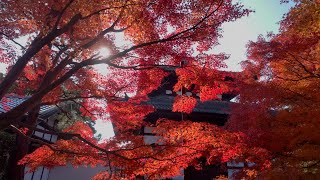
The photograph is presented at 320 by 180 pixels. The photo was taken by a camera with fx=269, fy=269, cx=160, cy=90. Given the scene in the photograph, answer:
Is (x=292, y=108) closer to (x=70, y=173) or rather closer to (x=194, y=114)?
(x=194, y=114)

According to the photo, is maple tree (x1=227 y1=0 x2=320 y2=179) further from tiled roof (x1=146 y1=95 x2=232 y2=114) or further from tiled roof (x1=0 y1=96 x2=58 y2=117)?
tiled roof (x1=0 y1=96 x2=58 y2=117)

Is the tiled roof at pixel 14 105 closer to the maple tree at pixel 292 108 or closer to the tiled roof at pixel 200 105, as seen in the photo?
the tiled roof at pixel 200 105

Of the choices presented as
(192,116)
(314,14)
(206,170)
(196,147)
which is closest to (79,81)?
(196,147)

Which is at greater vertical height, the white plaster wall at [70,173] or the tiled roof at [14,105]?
the tiled roof at [14,105]

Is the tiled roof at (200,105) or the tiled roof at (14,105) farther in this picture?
the tiled roof at (200,105)

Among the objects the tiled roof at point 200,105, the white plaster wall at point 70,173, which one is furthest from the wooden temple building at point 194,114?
the white plaster wall at point 70,173

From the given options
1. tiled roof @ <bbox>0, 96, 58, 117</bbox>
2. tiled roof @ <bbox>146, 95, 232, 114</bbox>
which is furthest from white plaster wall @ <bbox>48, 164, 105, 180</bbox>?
tiled roof @ <bbox>146, 95, 232, 114</bbox>

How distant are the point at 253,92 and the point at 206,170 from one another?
4962mm

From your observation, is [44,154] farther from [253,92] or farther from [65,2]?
[253,92]

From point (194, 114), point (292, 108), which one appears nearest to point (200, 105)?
point (194, 114)

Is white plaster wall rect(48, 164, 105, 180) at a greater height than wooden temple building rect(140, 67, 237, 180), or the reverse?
wooden temple building rect(140, 67, 237, 180)

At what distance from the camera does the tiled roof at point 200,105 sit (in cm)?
1385

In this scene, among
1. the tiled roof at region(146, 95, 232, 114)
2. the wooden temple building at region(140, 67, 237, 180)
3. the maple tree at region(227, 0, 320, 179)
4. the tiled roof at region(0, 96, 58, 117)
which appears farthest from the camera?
the tiled roof at region(146, 95, 232, 114)

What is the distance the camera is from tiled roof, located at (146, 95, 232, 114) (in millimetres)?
13850
